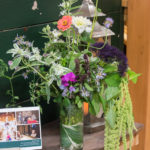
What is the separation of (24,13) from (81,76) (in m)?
0.47

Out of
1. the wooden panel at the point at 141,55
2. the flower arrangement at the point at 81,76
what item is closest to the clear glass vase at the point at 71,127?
the flower arrangement at the point at 81,76

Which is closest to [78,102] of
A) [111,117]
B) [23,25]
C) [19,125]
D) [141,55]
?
[111,117]

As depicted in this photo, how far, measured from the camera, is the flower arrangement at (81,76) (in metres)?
1.15

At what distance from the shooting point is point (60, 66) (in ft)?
3.61

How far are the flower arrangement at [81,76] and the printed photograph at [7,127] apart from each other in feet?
0.52

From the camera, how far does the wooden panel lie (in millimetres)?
2215

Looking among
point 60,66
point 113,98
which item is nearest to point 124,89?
point 113,98

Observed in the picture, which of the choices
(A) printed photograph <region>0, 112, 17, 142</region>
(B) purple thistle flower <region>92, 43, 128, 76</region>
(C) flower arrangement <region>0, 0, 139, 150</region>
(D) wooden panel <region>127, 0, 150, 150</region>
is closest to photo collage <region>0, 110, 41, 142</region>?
(A) printed photograph <region>0, 112, 17, 142</region>

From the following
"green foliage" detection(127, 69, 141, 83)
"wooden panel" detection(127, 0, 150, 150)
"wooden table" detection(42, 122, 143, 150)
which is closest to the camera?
"green foliage" detection(127, 69, 141, 83)

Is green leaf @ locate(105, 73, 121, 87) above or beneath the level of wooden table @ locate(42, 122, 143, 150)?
above

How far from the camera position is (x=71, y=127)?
125 centimetres

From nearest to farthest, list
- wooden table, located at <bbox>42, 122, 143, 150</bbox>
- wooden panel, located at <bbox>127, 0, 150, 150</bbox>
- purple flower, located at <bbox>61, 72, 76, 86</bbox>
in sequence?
purple flower, located at <bbox>61, 72, 76, 86</bbox>
wooden table, located at <bbox>42, 122, 143, 150</bbox>
wooden panel, located at <bbox>127, 0, 150, 150</bbox>

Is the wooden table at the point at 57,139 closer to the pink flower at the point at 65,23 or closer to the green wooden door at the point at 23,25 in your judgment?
the green wooden door at the point at 23,25

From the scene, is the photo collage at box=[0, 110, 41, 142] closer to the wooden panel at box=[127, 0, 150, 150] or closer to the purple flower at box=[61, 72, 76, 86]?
the purple flower at box=[61, 72, 76, 86]
